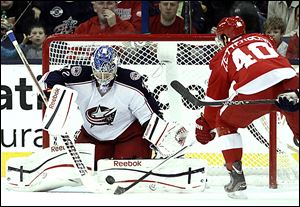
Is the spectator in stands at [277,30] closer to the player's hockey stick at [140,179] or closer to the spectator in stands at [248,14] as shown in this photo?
the spectator in stands at [248,14]

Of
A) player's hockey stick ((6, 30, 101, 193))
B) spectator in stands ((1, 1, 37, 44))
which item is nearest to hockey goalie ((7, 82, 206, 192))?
player's hockey stick ((6, 30, 101, 193))

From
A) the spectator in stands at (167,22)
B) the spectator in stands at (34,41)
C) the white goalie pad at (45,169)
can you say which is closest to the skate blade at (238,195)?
the white goalie pad at (45,169)

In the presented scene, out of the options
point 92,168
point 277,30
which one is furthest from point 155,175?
point 277,30

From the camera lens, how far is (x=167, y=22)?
527 cm

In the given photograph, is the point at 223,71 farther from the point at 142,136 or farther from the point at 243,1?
the point at 243,1

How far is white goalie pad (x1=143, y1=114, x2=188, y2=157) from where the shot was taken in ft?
13.9

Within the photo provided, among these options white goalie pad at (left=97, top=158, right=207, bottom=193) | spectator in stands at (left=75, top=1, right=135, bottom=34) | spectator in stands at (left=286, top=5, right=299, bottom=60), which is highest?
spectator in stands at (left=75, top=1, right=135, bottom=34)

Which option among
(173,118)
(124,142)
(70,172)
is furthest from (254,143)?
(70,172)

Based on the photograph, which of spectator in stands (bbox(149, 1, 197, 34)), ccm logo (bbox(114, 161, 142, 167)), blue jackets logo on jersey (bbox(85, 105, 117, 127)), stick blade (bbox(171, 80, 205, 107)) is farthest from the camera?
spectator in stands (bbox(149, 1, 197, 34))

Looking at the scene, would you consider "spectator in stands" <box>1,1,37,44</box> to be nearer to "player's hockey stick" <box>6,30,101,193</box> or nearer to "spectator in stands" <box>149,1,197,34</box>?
"spectator in stands" <box>149,1,197,34</box>

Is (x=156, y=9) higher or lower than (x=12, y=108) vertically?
higher

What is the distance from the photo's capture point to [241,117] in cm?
393

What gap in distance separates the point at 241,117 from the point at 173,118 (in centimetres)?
90

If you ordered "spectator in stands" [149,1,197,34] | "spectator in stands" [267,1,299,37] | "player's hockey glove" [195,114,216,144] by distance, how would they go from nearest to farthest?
1. "player's hockey glove" [195,114,216,144]
2. "spectator in stands" [149,1,197,34]
3. "spectator in stands" [267,1,299,37]
